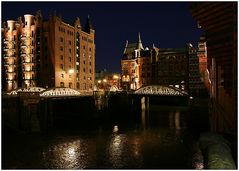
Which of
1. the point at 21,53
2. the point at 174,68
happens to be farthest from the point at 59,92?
the point at 174,68

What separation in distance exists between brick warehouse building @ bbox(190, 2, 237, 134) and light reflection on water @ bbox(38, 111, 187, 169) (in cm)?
532

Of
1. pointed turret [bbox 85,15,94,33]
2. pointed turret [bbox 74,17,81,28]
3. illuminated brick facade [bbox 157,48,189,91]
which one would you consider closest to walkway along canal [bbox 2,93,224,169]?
pointed turret [bbox 74,17,81,28]

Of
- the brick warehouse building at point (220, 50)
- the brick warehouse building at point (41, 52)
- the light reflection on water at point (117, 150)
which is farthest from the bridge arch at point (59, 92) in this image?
the brick warehouse building at point (41, 52)

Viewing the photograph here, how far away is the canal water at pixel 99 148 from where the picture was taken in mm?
20281

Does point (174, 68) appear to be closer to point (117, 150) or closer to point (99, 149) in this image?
point (117, 150)

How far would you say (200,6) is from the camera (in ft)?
67.3

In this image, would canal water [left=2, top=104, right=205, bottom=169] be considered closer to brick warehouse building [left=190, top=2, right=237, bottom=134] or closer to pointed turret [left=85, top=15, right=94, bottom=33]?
brick warehouse building [left=190, top=2, right=237, bottom=134]

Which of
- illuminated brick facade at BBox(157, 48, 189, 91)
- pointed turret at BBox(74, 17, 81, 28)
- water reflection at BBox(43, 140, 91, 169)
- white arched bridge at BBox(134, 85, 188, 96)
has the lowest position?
water reflection at BBox(43, 140, 91, 169)

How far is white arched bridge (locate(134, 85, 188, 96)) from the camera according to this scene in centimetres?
4435

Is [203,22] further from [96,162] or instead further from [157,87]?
[157,87]

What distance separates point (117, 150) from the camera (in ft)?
79.0

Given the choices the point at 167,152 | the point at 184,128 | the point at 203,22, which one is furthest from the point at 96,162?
the point at 184,128

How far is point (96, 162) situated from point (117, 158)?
2002 millimetres

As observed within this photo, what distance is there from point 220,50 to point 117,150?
44.1ft
